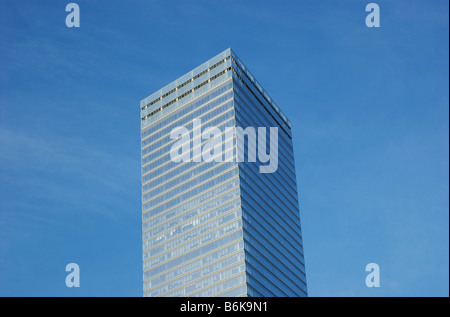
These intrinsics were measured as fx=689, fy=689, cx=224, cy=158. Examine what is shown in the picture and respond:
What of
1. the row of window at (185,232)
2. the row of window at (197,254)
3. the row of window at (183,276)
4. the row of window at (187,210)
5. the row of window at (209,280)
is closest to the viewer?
the row of window at (209,280)

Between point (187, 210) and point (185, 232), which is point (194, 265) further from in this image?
point (187, 210)

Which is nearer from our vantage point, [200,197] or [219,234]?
[219,234]

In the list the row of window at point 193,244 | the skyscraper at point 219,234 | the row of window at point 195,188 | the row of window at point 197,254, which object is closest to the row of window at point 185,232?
the skyscraper at point 219,234

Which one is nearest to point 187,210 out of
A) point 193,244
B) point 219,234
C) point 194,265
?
point 193,244

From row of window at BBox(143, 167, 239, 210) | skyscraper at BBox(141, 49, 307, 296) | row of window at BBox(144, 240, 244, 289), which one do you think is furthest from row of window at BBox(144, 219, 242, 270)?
row of window at BBox(143, 167, 239, 210)

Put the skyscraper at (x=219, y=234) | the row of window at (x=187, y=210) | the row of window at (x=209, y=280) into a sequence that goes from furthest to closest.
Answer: the row of window at (x=187, y=210) → the skyscraper at (x=219, y=234) → the row of window at (x=209, y=280)

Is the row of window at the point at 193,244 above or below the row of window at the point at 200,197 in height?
below

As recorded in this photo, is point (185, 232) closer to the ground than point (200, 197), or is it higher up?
closer to the ground

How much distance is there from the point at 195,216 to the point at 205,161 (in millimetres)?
16249

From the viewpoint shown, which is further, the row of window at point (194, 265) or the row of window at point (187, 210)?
the row of window at point (187, 210)

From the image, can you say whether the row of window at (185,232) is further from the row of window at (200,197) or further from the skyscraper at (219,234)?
the row of window at (200,197)

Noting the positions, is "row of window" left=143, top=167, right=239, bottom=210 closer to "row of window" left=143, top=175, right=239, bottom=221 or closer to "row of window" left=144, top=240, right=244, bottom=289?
"row of window" left=143, top=175, right=239, bottom=221

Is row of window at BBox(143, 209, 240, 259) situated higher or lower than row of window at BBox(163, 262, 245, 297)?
higher
